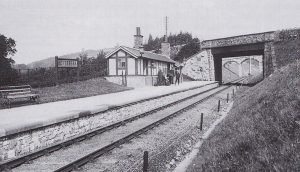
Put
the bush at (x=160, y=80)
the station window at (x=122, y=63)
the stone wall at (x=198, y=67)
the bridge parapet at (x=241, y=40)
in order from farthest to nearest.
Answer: the stone wall at (x=198, y=67) < the bridge parapet at (x=241, y=40) < the bush at (x=160, y=80) < the station window at (x=122, y=63)

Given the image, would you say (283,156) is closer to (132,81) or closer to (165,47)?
(132,81)

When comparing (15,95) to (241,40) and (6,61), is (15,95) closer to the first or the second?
(6,61)

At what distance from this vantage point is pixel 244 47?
3662cm

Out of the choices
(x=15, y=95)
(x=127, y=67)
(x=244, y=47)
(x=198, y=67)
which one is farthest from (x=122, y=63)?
(x=198, y=67)

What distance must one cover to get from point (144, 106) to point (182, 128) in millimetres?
4792

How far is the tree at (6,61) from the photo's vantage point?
18.8 meters

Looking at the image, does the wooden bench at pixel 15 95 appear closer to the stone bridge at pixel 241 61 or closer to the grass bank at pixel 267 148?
the grass bank at pixel 267 148

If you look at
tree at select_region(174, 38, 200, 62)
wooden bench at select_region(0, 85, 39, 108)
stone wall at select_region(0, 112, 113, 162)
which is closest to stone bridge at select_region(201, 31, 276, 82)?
tree at select_region(174, 38, 200, 62)

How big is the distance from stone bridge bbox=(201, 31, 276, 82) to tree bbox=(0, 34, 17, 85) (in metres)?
25.7

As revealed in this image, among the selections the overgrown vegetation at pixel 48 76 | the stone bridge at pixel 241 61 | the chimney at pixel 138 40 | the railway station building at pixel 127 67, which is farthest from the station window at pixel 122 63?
the stone bridge at pixel 241 61

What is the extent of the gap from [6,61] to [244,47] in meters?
28.3

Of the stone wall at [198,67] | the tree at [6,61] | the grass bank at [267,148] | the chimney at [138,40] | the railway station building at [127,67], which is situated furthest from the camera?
the stone wall at [198,67]

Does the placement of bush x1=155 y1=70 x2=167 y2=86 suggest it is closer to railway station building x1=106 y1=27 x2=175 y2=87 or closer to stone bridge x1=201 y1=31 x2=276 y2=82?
railway station building x1=106 y1=27 x2=175 y2=87

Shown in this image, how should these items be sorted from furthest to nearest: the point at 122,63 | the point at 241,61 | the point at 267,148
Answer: the point at 241,61 → the point at 122,63 → the point at 267,148
